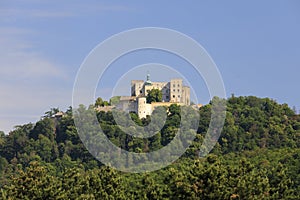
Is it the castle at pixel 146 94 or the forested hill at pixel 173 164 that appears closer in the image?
the forested hill at pixel 173 164

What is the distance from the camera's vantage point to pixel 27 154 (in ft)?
474

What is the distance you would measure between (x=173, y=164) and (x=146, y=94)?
55717 mm

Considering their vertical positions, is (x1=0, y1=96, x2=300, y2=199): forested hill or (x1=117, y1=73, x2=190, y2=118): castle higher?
(x1=117, y1=73, x2=190, y2=118): castle

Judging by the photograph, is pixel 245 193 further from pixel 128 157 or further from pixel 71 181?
pixel 128 157

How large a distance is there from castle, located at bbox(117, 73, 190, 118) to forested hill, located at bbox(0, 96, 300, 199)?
580 cm

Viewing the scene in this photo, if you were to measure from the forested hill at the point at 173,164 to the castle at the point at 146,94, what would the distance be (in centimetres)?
580

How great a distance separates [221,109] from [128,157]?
A: 1718cm

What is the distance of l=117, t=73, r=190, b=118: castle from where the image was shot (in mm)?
148875

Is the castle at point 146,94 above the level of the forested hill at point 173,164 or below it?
above

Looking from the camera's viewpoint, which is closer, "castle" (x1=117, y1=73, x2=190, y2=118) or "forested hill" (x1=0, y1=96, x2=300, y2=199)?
"forested hill" (x1=0, y1=96, x2=300, y2=199)

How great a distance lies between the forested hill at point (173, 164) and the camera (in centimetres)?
6222

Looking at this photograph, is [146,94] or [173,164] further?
[146,94]

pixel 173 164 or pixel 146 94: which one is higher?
pixel 146 94

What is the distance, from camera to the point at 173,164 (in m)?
98.4
